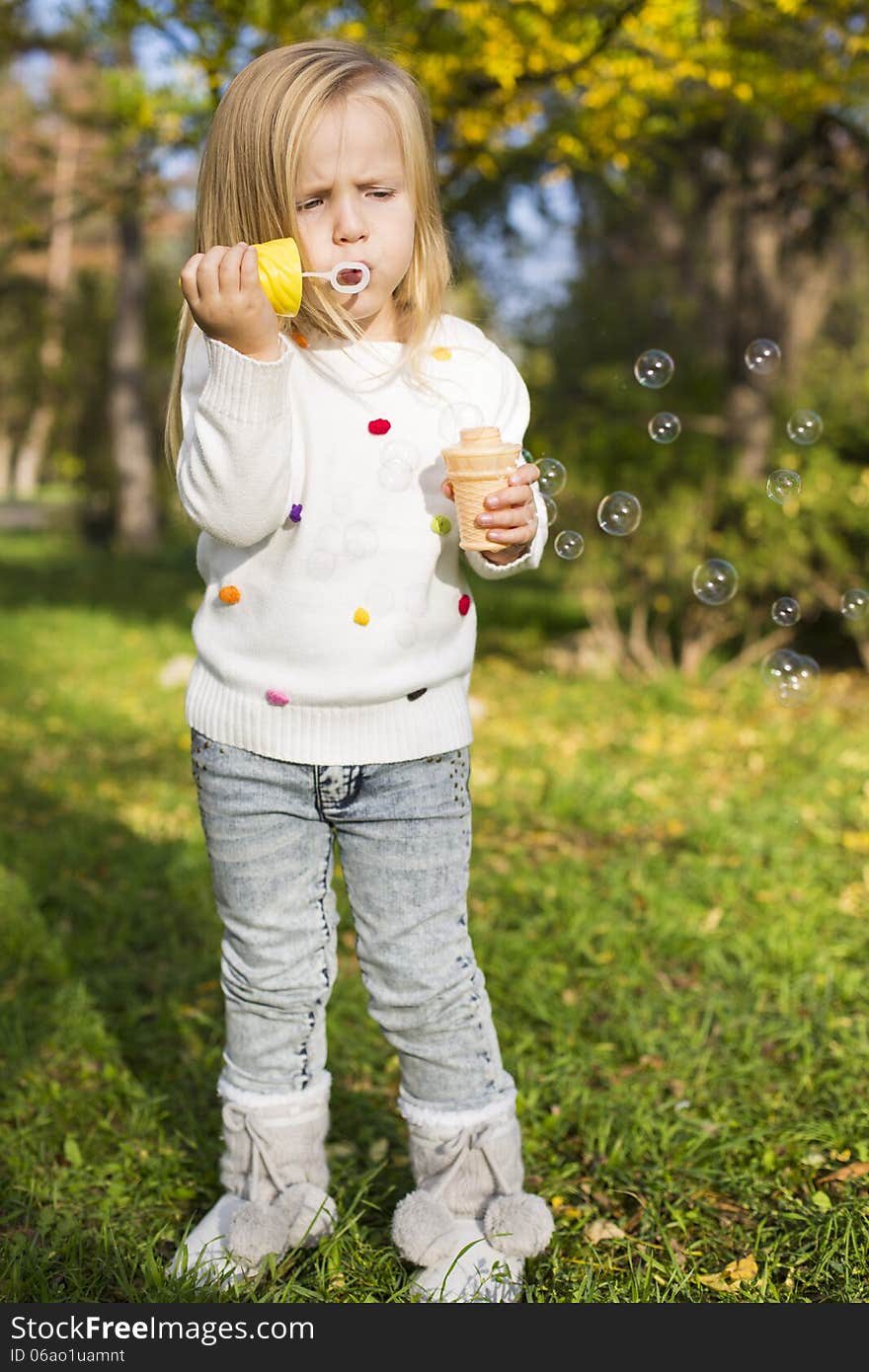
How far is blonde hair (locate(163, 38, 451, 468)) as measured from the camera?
190 centimetres

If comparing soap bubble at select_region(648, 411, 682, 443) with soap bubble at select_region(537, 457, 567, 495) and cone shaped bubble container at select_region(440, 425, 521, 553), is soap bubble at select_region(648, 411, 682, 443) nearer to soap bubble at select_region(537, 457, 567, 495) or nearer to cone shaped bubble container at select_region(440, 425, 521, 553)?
soap bubble at select_region(537, 457, 567, 495)

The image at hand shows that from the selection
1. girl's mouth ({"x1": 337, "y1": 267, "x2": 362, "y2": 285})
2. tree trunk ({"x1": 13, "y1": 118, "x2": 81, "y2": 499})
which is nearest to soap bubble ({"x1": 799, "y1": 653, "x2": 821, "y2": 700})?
girl's mouth ({"x1": 337, "y1": 267, "x2": 362, "y2": 285})

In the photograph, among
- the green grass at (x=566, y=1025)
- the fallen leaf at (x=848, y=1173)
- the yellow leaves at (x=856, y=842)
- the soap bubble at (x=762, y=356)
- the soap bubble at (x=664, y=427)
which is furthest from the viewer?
the yellow leaves at (x=856, y=842)

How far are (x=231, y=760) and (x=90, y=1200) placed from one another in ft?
3.31

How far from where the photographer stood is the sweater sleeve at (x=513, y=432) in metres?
2.04

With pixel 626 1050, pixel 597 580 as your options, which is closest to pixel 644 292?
pixel 597 580

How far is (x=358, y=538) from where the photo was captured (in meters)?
2.01

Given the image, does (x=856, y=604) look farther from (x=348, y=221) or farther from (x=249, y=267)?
(x=249, y=267)

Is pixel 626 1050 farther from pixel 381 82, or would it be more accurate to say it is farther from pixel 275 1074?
pixel 381 82

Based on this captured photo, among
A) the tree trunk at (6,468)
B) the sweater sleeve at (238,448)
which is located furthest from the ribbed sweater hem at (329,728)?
the tree trunk at (6,468)

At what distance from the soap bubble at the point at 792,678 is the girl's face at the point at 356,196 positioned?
1608 millimetres

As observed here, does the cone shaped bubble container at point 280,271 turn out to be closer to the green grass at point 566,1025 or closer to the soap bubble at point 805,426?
the green grass at point 566,1025

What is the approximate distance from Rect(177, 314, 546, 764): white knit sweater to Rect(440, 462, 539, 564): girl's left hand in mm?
95

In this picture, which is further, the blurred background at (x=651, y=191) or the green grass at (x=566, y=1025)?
the blurred background at (x=651, y=191)
